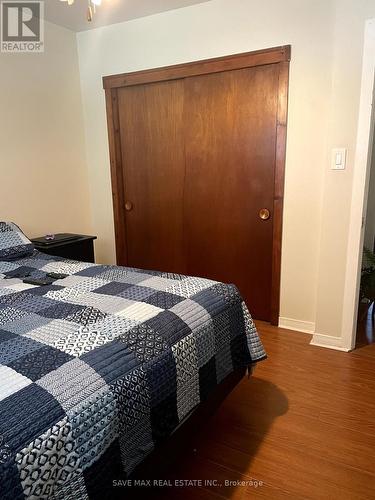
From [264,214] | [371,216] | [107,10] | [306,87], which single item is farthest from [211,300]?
[107,10]

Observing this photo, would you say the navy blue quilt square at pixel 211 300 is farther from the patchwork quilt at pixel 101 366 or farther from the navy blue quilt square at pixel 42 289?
the navy blue quilt square at pixel 42 289

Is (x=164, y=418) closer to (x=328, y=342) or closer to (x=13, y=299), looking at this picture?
(x=13, y=299)

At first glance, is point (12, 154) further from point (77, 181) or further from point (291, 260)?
point (291, 260)

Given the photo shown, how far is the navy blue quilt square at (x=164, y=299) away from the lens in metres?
1.51

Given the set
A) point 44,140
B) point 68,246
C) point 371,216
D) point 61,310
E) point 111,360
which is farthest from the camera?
point 371,216

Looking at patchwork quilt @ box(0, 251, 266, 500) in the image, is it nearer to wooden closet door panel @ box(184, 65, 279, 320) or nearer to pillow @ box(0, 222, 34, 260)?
pillow @ box(0, 222, 34, 260)

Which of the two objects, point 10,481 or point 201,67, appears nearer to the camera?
point 10,481

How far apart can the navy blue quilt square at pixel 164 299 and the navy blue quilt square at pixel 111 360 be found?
1.10 ft

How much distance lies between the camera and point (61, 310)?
4.85 feet

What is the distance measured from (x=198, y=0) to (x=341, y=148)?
1.53 metres

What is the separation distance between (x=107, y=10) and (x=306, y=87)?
166 centimetres

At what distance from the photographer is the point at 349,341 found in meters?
2.49

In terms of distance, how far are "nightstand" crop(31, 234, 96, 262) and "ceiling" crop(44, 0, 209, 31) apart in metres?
1.77

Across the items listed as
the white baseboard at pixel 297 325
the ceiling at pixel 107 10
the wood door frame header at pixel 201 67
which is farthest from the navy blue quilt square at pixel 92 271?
the ceiling at pixel 107 10
